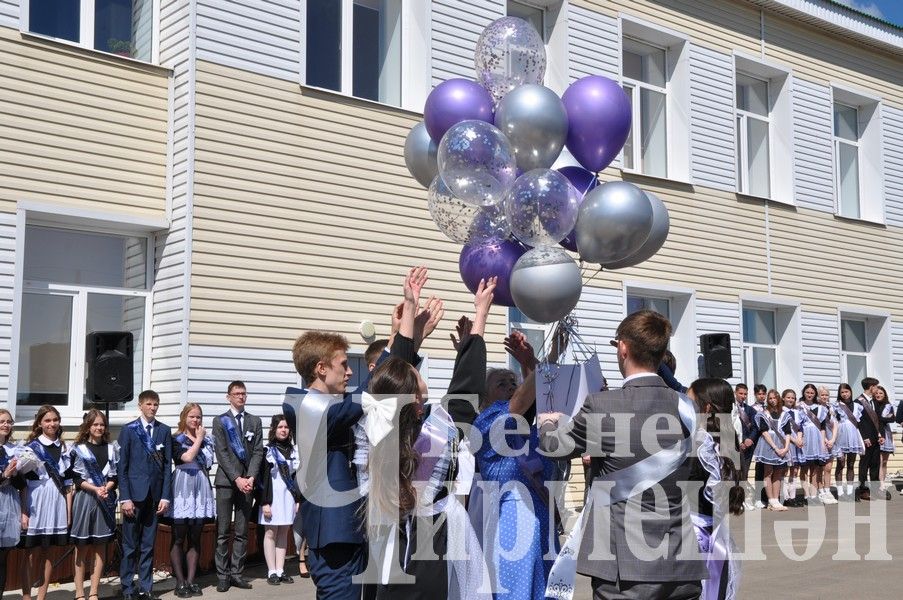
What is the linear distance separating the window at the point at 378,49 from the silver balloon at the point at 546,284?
800cm

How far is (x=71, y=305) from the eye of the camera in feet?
36.7

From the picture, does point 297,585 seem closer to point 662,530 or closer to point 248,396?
point 248,396

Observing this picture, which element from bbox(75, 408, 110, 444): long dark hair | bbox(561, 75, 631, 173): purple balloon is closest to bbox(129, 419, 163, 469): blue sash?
bbox(75, 408, 110, 444): long dark hair

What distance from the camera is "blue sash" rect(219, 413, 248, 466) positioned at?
10.6m

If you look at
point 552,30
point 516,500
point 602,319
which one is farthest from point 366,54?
point 516,500

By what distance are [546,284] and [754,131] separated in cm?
1503

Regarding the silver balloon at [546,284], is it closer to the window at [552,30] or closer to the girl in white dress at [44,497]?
the girl in white dress at [44,497]

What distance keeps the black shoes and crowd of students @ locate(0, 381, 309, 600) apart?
11 mm

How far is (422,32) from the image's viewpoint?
13711mm

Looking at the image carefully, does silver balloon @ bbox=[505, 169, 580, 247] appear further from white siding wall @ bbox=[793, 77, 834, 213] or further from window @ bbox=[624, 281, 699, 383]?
white siding wall @ bbox=[793, 77, 834, 213]

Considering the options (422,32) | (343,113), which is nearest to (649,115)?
(422,32)

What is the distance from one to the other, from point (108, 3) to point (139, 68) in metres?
0.93

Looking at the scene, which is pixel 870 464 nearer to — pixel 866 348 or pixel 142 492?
pixel 866 348

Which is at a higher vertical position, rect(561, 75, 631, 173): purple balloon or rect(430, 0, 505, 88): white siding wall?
rect(430, 0, 505, 88): white siding wall
